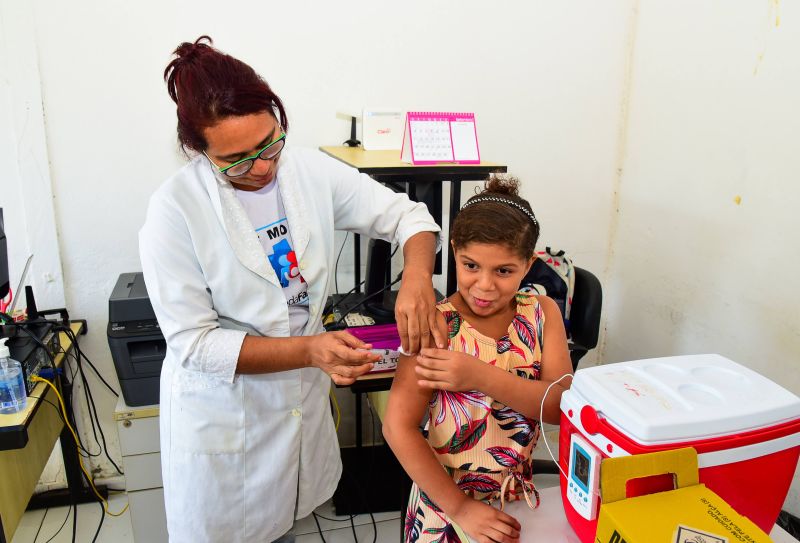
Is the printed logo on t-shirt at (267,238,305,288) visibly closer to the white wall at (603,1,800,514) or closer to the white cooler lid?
the white cooler lid

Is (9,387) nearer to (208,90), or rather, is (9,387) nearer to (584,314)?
(208,90)

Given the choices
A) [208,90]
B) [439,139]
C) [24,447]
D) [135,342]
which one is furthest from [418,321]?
[24,447]

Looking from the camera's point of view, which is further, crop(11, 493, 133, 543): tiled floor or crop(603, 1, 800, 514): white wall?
crop(11, 493, 133, 543): tiled floor

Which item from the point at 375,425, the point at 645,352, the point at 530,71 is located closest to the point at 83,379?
the point at 375,425

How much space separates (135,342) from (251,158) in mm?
1038

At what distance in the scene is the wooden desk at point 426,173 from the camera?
1798 mm

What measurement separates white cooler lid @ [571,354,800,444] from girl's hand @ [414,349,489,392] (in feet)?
0.72

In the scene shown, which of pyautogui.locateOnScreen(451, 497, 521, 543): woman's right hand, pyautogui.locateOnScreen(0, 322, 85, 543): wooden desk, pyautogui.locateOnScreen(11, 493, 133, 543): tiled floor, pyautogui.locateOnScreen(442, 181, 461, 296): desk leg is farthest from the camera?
pyautogui.locateOnScreen(11, 493, 133, 543): tiled floor

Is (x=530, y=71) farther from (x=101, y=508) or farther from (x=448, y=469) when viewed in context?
(x=101, y=508)

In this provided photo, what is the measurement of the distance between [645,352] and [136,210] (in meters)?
2.34

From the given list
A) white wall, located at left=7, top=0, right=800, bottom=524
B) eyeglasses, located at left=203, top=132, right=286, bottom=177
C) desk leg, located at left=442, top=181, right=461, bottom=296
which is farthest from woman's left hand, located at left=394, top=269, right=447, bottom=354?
white wall, located at left=7, top=0, right=800, bottom=524

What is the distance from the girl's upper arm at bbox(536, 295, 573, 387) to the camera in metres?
1.25

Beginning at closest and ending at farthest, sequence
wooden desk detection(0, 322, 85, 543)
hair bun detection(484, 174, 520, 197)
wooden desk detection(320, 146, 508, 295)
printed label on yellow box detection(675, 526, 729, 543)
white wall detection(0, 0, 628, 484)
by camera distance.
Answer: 1. printed label on yellow box detection(675, 526, 729, 543)
2. hair bun detection(484, 174, 520, 197)
3. wooden desk detection(0, 322, 85, 543)
4. wooden desk detection(320, 146, 508, 295)
5. white wall detection(0, 0, 628, 484)

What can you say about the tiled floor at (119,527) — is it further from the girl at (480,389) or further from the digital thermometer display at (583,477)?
the digital thermometer display at (583,477)
